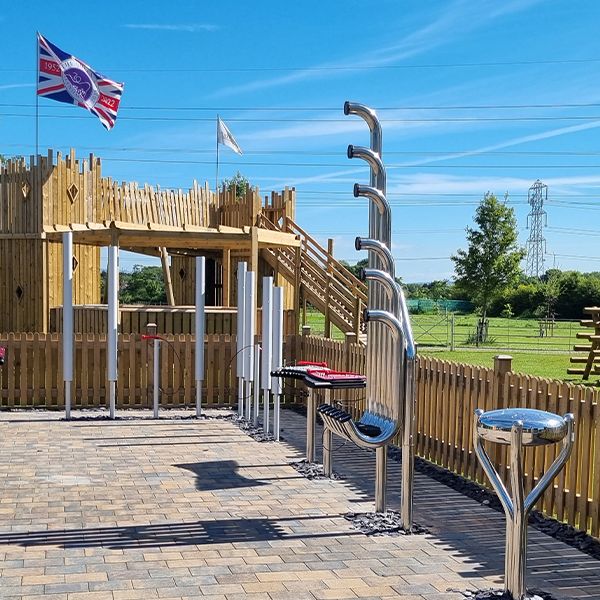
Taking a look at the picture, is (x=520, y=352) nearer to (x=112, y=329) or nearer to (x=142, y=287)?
(x=112, y=329)

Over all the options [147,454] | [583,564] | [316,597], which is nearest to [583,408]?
[583,564]

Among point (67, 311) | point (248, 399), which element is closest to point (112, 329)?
point (67, 311)

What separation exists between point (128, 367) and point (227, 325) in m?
5.10

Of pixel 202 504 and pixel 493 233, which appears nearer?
pixel 202 504

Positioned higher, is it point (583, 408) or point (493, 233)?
point (493, 233)

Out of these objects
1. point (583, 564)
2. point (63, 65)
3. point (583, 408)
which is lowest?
point (583, 564)

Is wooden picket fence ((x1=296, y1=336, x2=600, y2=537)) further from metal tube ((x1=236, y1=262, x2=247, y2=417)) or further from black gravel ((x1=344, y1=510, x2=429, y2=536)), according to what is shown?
metal tube ((x1=236, y1=262, x2=247, y2=417))

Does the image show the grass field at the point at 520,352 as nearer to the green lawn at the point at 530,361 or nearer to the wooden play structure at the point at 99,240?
the green lawn at the point at 530,361

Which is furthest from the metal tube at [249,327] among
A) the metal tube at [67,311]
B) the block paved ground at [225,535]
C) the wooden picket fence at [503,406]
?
the wooden picket fence at [503,406]

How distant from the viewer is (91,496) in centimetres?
801

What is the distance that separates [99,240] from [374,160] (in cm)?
1371

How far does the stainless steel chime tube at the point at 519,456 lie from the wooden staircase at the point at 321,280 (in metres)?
14.6

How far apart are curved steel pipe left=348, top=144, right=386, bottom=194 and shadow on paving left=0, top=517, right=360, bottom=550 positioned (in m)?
3.04

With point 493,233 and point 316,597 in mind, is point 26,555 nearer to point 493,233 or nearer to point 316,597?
point 316,597
